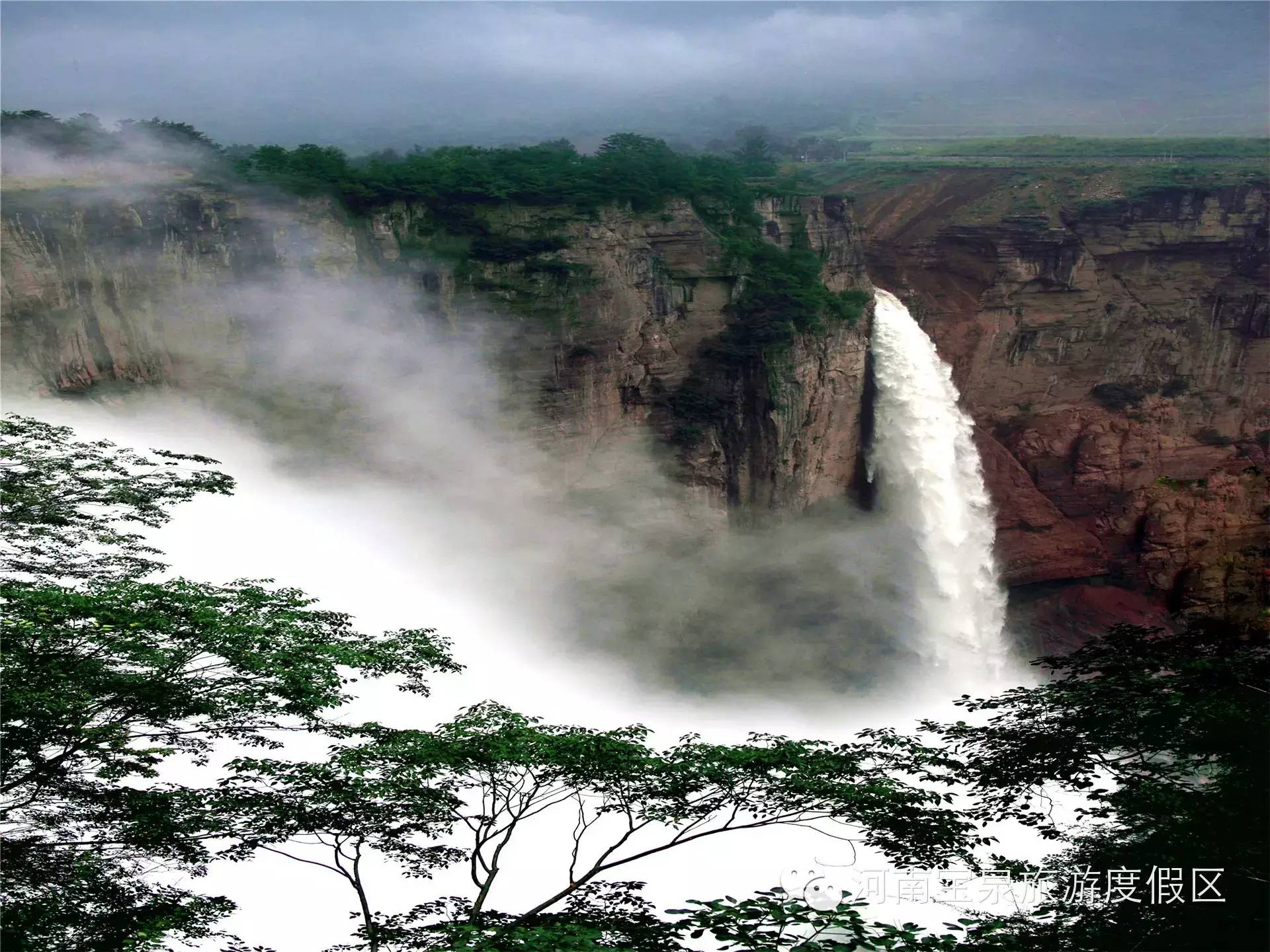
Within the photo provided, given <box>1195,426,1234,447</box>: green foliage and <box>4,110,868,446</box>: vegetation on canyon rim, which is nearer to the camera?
<box>4,110,868,446</box>: vegetation on canyon rim

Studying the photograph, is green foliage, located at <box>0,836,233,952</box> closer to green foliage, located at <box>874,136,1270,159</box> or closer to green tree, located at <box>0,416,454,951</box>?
green tree, located at <box>0,416,454,951</box>

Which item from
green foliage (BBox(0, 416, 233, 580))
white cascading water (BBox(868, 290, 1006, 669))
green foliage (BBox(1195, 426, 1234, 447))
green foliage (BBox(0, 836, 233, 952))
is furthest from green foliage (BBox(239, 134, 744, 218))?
green foliage (BBox(0, 836, 233, 952))

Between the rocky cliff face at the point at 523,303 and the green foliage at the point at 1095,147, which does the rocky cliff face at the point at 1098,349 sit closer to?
the rocky cliff face at the point at 523,303

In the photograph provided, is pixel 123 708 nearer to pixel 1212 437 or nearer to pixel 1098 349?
pixel 1098 349

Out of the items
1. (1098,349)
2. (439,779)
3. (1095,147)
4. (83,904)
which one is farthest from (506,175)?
(1095,147)

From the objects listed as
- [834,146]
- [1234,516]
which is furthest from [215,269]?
[834,146]

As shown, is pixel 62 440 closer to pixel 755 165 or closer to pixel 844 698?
pixel 844 698
